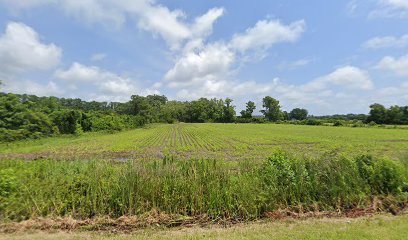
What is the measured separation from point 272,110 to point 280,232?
126m

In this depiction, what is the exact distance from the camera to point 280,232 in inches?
172

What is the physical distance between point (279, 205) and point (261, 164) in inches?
52.7

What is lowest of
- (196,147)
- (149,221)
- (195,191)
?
(196,147)

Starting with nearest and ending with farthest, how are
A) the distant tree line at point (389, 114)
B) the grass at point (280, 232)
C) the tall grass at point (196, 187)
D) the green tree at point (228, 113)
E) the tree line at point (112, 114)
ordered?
1. the grass at point (280, 232)
2. the tall grass at point (196, 187)
3. the tree line at point (112, 114)
4. the distant tree line at point (389, 114)
5. the green tree at point (228, 113)

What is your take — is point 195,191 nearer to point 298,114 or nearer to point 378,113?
point 378,113

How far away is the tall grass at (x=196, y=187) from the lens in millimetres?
5145

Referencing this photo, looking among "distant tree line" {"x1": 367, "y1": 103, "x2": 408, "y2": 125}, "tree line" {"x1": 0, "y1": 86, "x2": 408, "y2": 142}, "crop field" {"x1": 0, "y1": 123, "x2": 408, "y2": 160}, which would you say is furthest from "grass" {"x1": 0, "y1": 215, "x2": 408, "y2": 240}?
"distant tree line" {"x1": 367, "y1": 103, "x2": 408, "y2": 125}

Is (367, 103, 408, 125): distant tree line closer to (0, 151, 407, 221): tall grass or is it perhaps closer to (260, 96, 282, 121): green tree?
(260, 96, 282, 121): green tree

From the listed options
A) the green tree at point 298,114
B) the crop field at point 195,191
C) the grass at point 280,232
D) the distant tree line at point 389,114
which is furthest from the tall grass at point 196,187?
the green tree at point 298,114

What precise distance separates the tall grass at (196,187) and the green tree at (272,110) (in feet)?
402

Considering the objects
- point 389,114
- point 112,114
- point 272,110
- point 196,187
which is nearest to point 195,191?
point 196,187

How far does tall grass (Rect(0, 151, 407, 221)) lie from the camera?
5145 mm

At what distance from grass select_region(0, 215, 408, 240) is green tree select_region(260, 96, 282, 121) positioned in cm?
12416

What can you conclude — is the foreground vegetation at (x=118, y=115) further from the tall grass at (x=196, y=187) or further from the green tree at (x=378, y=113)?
the tall grass at (x=196, y=187)
